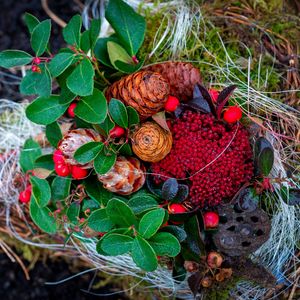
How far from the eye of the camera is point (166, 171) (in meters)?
1.21

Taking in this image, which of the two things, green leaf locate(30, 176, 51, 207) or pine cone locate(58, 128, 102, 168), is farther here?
green leaf locate(30, 176, 51, 207)

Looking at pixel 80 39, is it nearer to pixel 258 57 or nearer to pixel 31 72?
pixel 31 72

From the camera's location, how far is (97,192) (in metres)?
1.26

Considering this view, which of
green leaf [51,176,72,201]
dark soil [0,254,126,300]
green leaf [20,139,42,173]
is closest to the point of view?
green leaf [51,176,72,201]

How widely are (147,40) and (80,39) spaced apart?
30 cm

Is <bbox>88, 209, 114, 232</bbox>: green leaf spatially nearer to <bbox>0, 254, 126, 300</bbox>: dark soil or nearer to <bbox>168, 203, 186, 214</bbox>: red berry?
<bbox>168, 203, 186, 214</bbox>: red berry

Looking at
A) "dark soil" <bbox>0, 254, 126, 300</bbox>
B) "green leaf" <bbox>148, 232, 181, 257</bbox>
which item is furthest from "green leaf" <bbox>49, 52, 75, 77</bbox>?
"dark soil" <bbox>0, 254, 126, 300</bbox>

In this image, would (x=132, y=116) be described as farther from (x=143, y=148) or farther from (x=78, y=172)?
(x=78, y=172)

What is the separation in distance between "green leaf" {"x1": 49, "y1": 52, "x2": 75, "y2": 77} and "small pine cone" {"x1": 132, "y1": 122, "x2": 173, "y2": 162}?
0.23 meters

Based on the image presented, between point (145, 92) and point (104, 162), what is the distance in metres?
0.19

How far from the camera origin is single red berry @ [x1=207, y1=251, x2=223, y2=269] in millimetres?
1218

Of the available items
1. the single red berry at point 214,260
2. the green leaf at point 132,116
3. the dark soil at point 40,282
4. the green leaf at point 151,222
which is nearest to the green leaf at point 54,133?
the green leaf at point 132,116

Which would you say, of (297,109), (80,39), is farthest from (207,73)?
(80,39)

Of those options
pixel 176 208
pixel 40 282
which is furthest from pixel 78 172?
pixel 40 282
